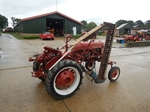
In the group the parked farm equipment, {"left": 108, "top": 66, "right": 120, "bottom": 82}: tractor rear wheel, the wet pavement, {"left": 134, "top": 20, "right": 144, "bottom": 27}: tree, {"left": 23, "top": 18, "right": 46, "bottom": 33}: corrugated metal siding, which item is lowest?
the wet pavement

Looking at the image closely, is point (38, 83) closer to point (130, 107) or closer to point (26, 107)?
point (26, 107)

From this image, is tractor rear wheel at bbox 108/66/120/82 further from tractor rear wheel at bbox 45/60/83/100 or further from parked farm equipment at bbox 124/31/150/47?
parked farm equipment at bbox 124/31/150/47

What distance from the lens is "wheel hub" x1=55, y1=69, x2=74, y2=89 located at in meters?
2.67

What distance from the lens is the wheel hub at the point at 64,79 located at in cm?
267

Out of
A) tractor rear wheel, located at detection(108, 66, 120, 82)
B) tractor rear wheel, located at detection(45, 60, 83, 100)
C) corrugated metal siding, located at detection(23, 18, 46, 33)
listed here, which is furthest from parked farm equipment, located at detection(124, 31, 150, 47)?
corrugated metal siding, located at detection(23, 18, 46, 33)

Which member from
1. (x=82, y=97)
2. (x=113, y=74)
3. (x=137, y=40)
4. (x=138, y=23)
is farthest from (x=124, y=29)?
(x=138, y=23)

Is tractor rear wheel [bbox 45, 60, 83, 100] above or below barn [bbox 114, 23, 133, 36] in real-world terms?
below

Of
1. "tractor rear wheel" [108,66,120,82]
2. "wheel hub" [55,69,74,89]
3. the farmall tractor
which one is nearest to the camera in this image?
the farmall tractor

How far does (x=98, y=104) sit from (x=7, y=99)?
70.0 inches

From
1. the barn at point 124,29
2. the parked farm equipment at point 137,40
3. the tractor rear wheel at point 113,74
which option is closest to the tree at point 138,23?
the barn at point 124,29

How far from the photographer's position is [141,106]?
253cm

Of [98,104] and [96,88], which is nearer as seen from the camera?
[98,104]

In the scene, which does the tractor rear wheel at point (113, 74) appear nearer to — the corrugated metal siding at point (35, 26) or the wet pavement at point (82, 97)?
the wet pavement at point (82, 97)

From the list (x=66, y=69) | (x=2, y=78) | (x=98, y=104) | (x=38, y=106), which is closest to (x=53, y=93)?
(x=38, y=106)
